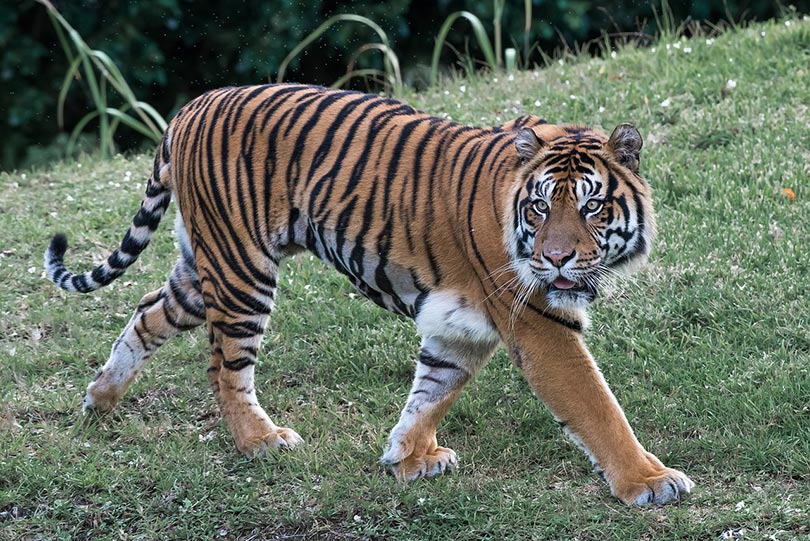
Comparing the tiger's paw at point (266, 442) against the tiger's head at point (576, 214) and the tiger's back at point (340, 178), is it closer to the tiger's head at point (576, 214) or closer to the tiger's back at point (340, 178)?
the tiger's back at point (340, 178)

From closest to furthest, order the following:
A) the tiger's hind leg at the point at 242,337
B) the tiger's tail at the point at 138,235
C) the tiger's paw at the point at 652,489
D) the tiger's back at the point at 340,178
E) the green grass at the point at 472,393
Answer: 1. the tiger's paw at the point at 652,489
2. the green grass at the point at 472,393
3. the tiger's back at the point at 340,178
4. the tiger's hind leg at the point at 242,337
5. the tiger's tail at the point at 138,235

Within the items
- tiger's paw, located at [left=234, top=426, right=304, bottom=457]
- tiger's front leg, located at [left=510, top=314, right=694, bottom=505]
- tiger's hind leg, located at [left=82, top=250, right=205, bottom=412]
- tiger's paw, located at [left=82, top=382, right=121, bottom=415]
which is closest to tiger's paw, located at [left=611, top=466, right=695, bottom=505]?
tiger's front leg, located at [left=510, top=314, right=694, bottom=505]

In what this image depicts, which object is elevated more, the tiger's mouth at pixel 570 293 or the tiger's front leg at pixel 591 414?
the tiger's mouth at pixel 570 293

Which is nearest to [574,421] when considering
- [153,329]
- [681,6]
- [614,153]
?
[614,153]

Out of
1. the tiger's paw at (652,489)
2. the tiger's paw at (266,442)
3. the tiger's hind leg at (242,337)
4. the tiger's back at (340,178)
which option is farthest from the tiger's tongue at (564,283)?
the tiger's paw at (266,442)

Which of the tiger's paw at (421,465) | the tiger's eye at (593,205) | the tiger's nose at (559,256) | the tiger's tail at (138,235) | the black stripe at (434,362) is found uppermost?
the tiger's eye at (593,205)

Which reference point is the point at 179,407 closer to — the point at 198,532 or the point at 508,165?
the point at 198,532

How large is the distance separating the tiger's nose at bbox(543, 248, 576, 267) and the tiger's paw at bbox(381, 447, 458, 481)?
3.48ft

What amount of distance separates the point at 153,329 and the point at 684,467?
2359 millimetres

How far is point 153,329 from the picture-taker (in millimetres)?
5113

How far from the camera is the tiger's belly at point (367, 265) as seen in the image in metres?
4.57

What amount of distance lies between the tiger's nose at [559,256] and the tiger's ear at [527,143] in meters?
0.41

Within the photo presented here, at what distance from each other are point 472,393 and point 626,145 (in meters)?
1.56

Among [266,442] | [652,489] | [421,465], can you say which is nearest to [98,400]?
[266,442]
